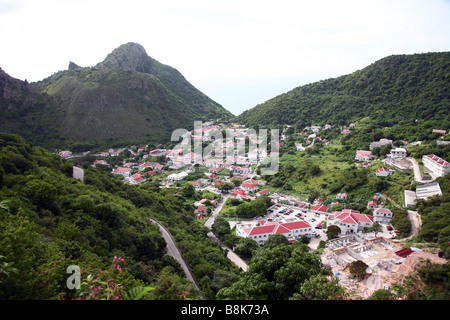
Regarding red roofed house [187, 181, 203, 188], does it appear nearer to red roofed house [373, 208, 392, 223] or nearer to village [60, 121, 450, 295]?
village [60, 121, 450, 295]

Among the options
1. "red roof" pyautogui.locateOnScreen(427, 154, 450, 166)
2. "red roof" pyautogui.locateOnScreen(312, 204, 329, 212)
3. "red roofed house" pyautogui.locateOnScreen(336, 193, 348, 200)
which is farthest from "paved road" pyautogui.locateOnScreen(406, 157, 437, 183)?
"red roof" pyautogui.locateOnScreen(312, 204, 329, 212)

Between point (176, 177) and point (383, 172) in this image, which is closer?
point (383, 172)

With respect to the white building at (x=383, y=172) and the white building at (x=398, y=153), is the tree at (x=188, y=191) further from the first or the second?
the white building at (x=398, y=153)

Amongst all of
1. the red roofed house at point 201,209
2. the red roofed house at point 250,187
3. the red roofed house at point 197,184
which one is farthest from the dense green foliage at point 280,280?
the red roofed house at point 197,184

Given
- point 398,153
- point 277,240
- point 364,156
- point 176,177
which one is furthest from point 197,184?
point 398,153

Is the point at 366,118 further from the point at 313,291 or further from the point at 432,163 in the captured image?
the point at 313,291

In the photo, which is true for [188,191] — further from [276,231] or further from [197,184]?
[276,231]
